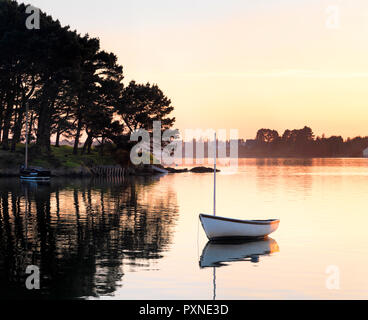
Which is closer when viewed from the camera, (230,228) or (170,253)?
(170,253)

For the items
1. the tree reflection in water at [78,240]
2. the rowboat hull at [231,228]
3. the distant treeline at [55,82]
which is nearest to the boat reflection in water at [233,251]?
the rowboat hull at [231,228]

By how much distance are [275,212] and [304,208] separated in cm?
462

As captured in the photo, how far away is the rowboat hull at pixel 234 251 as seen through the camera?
2606 cm

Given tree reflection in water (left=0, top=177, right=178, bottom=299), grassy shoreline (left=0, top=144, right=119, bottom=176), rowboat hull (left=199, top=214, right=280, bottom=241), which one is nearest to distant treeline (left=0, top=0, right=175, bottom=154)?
grassy shoreline (left=0, top=144, right=119, bottom=176)

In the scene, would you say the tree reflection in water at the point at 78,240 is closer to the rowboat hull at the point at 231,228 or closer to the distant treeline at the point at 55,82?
the rowboat hull at the point at 231,228

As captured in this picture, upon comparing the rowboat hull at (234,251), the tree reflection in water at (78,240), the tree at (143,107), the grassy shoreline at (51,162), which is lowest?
the rowboat hull at (234,251)

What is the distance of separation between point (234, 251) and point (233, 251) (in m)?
0.05

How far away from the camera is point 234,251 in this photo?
28.4m

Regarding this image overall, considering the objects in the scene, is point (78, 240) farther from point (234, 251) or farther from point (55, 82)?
point (55, 82)

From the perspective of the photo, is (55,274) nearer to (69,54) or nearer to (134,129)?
(69,54)

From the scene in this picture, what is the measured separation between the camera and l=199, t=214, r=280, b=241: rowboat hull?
98.5 ft

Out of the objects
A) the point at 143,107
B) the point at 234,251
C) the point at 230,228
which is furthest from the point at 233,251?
the point at 143,107

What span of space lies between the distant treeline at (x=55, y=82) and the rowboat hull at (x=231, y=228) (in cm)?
6759

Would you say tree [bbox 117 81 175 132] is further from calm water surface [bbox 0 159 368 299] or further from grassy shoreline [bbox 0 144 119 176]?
calm water surface [bbox 0 159 368 299]
